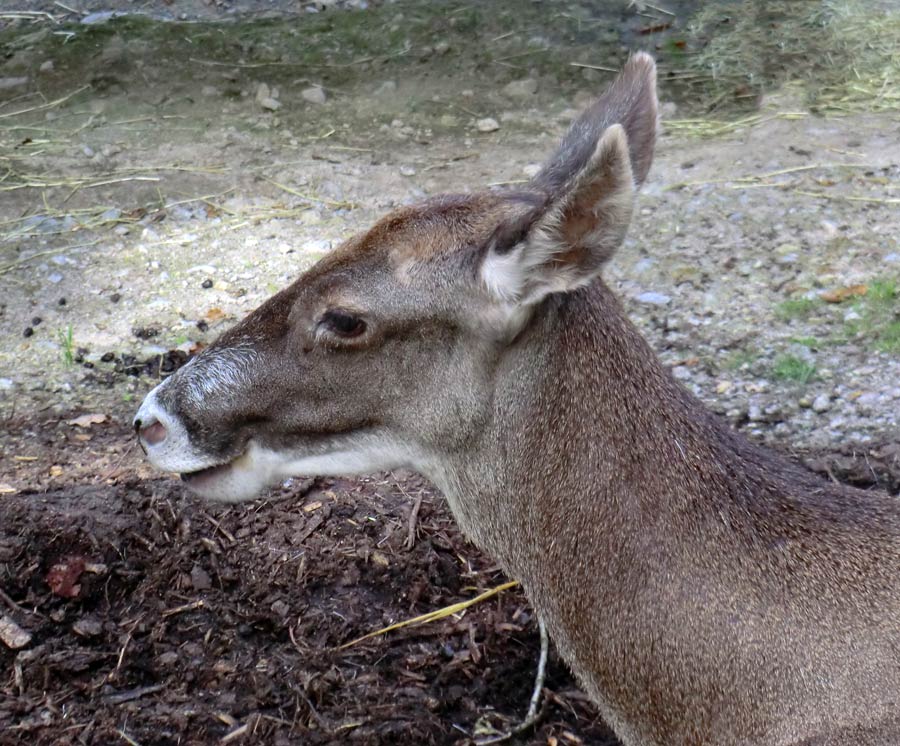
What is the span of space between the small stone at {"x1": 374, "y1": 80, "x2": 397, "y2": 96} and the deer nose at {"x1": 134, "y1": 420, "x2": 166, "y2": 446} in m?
5.98

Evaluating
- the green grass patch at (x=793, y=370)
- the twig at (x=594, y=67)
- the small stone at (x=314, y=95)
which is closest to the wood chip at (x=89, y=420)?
the green grass patch at (x=793, y=370)

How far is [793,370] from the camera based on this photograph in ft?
20.1

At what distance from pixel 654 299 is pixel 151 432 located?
12.2ft

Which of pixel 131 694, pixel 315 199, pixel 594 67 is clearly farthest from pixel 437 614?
pixel 594 67

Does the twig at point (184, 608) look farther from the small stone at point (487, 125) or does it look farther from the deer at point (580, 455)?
the small stone at point (487, 125)

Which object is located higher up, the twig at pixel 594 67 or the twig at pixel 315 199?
the twig at pixel 594 67

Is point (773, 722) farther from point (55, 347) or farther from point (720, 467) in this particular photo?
point (55, 347)

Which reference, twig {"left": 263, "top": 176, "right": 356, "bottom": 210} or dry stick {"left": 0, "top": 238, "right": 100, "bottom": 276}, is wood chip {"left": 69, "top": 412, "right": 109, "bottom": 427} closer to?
dry stick {"left": 0, "top": 238, "right": 100, "bottom": 276}

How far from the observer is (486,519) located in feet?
12.6

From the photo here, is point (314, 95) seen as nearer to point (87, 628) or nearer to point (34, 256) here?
point (34, 256)

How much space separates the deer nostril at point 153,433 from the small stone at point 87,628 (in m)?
1.39

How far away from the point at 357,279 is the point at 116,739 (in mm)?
2080

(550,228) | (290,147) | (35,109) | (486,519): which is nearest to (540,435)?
(486,519)

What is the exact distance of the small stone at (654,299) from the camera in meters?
6.80
